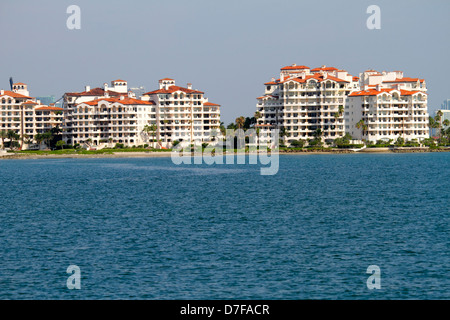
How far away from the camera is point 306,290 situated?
2895 cm

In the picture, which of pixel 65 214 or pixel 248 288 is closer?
pixel 248 288

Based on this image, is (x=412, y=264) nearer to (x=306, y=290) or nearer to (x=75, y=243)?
(x=306, y=290)

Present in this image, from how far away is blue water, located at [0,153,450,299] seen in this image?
2948 cm

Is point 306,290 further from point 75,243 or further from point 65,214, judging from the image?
point 65,214

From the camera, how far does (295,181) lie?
97.4 meters

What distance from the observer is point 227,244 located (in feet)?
131

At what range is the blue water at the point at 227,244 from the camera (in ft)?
96.7

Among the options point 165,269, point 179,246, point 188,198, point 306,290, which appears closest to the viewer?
point 306,290

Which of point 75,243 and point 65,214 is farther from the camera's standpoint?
point 65,214
